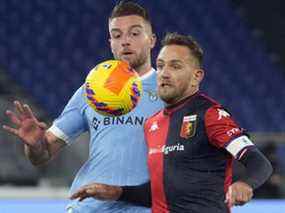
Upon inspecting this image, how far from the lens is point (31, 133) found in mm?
3725

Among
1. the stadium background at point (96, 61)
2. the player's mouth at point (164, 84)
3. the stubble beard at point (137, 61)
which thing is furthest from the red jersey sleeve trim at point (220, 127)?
the stadium background at point (96, 61)

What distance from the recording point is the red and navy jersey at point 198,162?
3.36 m

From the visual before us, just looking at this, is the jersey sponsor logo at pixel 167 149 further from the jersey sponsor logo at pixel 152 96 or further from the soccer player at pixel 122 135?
the jersey sponsor logo at pixel 152 96

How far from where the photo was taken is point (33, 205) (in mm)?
6598

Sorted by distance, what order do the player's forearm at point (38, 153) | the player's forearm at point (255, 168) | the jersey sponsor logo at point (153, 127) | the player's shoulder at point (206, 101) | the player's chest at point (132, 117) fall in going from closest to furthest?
the player's forearm at point (255, 168) < the player's shoulder at point (206, 101) < the jersey sponsor logo at point (153, 127) < the player's forearm at point (38, 153) < the player's chest at point (132, 117)

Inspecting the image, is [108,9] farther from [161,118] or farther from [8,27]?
[161,118]

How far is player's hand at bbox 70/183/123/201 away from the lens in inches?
138

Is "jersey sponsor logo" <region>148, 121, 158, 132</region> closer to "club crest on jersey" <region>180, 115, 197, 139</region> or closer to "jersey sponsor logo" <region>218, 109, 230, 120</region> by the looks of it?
"club crest on jersey" <region>180, 115, 197, 139</region>

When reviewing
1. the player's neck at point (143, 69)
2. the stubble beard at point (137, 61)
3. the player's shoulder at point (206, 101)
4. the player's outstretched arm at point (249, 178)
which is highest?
the stubble beard at point (137, 61)

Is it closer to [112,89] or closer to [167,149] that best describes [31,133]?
[112,89]

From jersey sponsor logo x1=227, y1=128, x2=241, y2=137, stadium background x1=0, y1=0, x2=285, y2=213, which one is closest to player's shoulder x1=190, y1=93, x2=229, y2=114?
jersey sponsor logo x1=227, y1=128, x2=241, y2=137

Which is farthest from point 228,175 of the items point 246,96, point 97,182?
point 246,96

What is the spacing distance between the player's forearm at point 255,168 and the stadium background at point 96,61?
5.74 metres

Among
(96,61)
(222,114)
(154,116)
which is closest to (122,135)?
(154,116)
